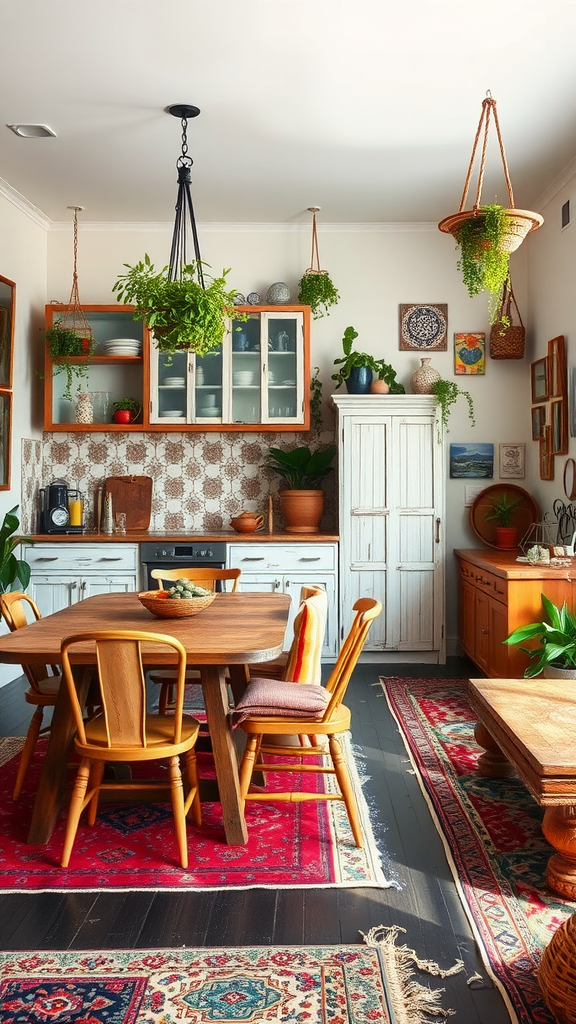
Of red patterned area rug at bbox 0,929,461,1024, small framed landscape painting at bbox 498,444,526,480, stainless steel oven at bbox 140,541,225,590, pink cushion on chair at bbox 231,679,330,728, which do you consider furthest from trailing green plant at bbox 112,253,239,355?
small framed landscape painting at bbox 498,444,526,480

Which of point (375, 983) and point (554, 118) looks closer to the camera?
point (375, 983)

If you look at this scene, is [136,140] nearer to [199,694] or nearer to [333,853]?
[199,694]

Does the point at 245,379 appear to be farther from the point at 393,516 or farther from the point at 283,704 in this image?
the point at 283,704

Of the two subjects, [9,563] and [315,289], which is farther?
[315,289]

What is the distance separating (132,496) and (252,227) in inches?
89.0

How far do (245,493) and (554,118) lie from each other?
3.35m

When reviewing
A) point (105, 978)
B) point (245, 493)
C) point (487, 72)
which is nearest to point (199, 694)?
point (245, 493)

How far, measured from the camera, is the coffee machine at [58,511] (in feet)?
21.1

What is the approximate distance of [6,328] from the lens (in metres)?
5.76

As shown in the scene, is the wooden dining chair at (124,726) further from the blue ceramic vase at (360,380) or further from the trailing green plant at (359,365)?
the trailing green plant at (359,365)

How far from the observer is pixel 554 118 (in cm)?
468

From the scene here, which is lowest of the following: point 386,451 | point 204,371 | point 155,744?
point 155,744

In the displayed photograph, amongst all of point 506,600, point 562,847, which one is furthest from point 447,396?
point 562,847

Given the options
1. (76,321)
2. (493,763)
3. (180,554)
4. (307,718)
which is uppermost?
(76,321)
